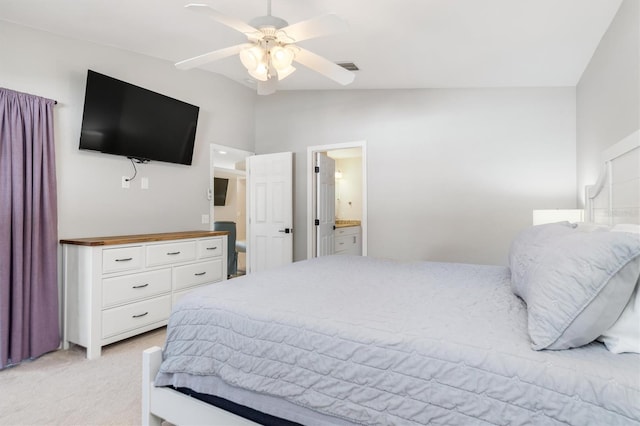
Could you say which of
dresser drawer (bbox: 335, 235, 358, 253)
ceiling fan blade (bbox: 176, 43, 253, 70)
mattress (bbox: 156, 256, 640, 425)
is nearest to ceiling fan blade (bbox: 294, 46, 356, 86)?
ceiling fan blade (bbox: 176, 43, 253, 70)

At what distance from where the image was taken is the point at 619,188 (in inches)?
80.3

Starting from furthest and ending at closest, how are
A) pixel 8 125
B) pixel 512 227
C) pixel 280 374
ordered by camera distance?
pixel 512 227
pixel 8 125
pixel 280 374

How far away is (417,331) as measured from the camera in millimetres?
1139

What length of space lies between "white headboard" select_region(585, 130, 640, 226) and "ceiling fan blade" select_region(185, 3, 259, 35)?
2165 mm

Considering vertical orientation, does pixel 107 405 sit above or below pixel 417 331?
below

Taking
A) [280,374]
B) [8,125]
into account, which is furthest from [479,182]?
[8,125]

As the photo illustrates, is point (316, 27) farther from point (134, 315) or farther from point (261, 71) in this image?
point (134, 315)

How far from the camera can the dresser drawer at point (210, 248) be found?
3414mm

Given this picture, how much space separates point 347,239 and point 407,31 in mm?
3316

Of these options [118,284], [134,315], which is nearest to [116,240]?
[118,284]

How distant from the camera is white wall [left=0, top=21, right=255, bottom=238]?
2.62 meters

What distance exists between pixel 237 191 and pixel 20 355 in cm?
483

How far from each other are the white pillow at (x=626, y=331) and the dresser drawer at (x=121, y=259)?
2.98 meters

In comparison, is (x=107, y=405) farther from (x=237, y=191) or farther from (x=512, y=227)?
(x=237, y=191)
